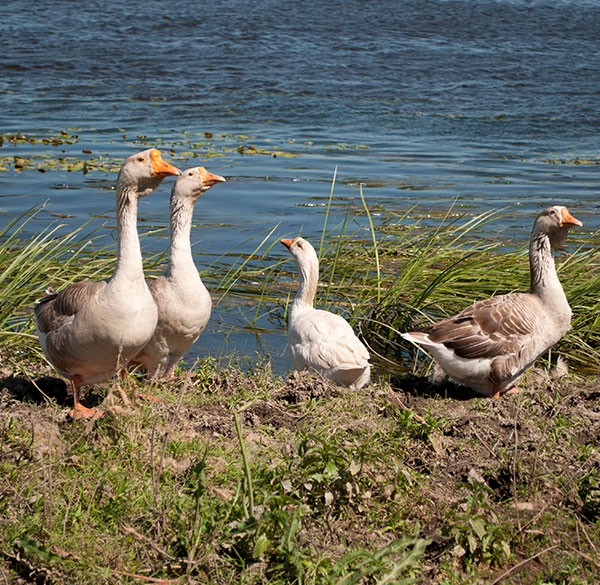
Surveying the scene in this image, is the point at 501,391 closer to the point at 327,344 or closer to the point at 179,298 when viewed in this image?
the point at 327,344

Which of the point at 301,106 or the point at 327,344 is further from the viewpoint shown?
the point at 301,106

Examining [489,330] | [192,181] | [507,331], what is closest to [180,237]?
[192,181]

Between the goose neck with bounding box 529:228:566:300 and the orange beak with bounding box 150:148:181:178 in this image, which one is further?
the goose neck with bounding box 529:228:566:300

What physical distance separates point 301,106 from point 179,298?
1471 centimetres

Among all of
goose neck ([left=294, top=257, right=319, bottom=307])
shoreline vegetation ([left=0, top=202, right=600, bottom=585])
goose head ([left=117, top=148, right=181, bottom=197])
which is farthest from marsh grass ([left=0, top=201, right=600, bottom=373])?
goose head ([left=117, top=148, right=181, bottom=197])

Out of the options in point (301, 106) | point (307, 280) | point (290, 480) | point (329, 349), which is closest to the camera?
point (290, 480)

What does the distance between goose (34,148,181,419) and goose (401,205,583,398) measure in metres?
2.17

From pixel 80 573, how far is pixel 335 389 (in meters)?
2.71

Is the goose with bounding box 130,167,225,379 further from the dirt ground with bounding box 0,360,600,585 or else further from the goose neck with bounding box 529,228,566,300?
the goose neck with bounding box 529,228,566,300

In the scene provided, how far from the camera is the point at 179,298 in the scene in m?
5.58

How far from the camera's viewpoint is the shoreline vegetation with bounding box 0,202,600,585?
354cm

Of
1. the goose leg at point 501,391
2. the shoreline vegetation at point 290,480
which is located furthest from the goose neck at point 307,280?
the goose leg at point 501,391

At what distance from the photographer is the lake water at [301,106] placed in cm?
1234

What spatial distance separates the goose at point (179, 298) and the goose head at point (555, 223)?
2696mm
